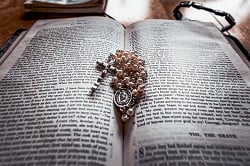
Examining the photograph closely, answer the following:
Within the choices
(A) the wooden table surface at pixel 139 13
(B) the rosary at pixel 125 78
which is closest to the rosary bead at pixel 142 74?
(B) the rosary at pixel 125 78

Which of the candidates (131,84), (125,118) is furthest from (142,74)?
(125,118)

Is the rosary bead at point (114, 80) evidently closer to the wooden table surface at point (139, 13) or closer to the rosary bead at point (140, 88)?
the rosary bead at point (140, 88)

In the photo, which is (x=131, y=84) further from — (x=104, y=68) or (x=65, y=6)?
(x=65, y=6)

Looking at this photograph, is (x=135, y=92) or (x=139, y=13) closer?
(x=135, y=92)

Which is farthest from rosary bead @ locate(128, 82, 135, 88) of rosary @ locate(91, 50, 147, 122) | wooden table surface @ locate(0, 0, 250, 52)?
wooden table surface @ locate(0, 0, 250, 52)

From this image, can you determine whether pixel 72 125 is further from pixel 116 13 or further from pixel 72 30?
pixel 116 13

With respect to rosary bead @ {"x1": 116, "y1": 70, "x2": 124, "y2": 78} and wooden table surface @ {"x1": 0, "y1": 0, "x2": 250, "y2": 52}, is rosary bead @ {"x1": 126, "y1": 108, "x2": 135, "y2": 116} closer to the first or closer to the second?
rosary bead @ {"x1": 116, "y1": 70, "x2": 124, "y2": 78}
